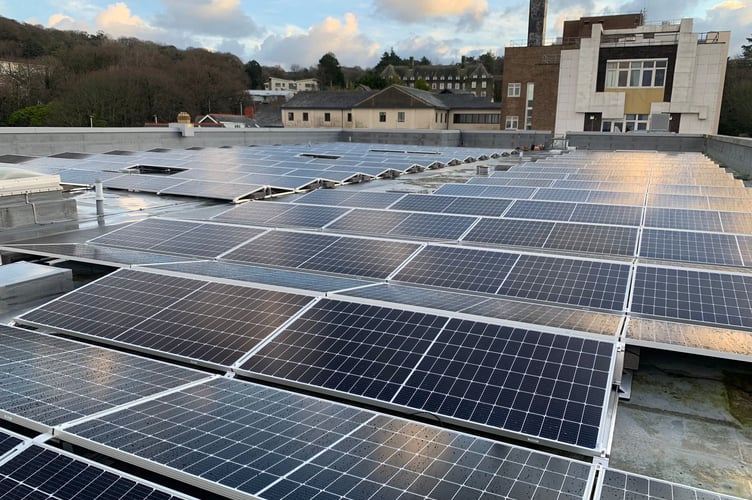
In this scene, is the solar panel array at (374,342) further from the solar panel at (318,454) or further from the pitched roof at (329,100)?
the pitched roof at (329,100)

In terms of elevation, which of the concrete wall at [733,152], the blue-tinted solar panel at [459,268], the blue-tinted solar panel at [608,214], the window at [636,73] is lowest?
the blue-tinted solar panel at [459,268]

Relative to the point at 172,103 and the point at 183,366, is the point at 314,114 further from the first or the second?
the point at 183,366

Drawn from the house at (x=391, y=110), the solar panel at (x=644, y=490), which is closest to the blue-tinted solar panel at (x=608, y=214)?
the solar panel at (x=644, y=490)

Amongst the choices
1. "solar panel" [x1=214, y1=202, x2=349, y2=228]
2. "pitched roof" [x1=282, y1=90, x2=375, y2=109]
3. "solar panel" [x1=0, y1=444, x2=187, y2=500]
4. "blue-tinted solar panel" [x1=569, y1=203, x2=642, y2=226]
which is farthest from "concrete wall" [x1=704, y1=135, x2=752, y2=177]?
"pitched roof" [x1=282, y1=90, x2=375, y2=109]

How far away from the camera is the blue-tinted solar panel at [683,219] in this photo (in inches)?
601

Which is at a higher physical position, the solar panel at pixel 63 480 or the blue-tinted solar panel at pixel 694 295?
the blue-tinted solar panel at pixel 694 295

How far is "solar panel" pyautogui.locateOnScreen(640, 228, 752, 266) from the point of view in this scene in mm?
12492

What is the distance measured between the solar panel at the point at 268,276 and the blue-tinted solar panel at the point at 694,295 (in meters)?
5.37

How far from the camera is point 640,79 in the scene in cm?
6794

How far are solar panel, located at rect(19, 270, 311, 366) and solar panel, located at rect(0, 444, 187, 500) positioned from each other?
2832mm

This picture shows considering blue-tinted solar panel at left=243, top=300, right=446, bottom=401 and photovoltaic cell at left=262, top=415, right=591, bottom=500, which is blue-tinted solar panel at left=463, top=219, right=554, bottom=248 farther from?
photovoltaic cell at left=262, top=415, right=591, bottom=500

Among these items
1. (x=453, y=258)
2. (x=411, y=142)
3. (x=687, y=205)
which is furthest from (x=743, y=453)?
(x=411, y=142)

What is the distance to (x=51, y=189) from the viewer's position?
17188 mm

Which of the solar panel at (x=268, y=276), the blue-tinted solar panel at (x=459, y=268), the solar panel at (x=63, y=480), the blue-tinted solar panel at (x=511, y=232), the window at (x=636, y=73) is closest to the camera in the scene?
the solar panel at (x=63, y=480)
